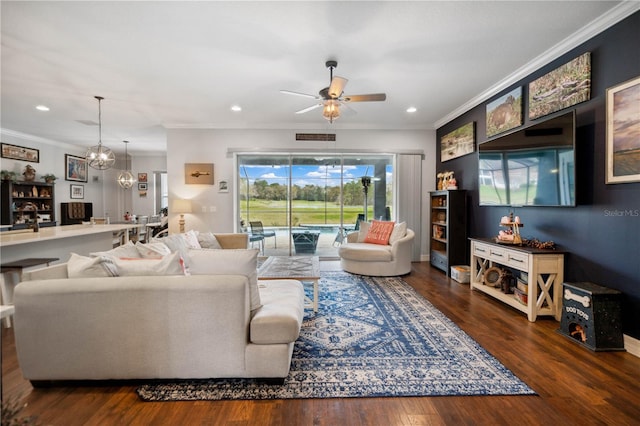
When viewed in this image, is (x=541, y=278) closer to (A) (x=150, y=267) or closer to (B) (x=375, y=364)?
(B) (x=375, y=364)

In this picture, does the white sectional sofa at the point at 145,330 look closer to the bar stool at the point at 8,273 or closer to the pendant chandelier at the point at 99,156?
the bar stool at the point at 8,273

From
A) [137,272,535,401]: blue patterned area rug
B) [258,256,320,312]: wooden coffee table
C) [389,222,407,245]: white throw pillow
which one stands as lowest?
[137,272,535,401]: blue patterned area rug

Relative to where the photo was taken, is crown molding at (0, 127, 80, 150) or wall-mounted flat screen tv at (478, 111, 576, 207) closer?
wall-mounted flat screen tv at (478, 111, 576, 207)

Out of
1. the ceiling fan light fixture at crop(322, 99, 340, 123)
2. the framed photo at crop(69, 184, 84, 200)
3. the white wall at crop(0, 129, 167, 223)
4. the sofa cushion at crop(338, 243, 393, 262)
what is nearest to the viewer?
the ceiling fan light fixture at crop(322, 99, 340, 123)

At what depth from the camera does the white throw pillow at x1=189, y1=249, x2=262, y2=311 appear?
6.48 feet

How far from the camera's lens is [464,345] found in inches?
95.7

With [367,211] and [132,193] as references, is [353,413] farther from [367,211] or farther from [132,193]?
[132,193]

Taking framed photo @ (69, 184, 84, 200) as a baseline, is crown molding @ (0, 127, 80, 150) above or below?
above

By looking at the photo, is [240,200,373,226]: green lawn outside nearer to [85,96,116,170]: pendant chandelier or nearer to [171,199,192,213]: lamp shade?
[171,199,192,213]: lamp shade

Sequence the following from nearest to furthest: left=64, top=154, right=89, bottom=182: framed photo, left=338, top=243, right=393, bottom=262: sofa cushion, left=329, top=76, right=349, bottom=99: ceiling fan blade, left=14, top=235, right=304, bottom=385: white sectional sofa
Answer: left=14, top=235, right=304, bottom=385: white sectional sofa < left=329, top=76, right=349, bottom=99: ceiling fan blade < left=338, top=243, right=393, bottom=262: sofa cushion < left=64, top=154, right=89, bottom=182: framed photo

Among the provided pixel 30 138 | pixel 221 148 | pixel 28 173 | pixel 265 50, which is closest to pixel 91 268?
pixel 265 50

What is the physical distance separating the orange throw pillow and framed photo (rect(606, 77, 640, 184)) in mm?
2923

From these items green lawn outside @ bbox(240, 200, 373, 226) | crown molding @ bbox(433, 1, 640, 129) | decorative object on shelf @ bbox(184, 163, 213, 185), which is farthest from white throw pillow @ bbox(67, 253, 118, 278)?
crown molding @ bbox(433, 1, 640, 129)

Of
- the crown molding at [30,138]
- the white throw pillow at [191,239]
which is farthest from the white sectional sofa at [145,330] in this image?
the crown molding at [30,138]
